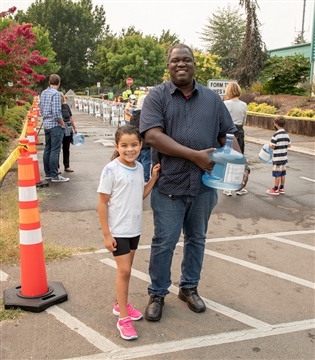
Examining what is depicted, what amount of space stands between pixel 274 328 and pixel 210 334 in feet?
1.75

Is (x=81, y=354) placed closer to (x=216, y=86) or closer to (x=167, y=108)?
(x=167, y=108)

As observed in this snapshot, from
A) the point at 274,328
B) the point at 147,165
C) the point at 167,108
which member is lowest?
the point at 274,328

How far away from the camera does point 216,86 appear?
1255cm

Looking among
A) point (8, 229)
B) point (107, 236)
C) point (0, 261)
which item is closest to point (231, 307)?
point (107, 236)

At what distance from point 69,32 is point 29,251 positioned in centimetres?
8290

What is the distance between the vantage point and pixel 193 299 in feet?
12.1

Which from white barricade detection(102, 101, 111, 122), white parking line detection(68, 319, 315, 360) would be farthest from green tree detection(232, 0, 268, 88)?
white parking line detection(68, 319, 315, 360)

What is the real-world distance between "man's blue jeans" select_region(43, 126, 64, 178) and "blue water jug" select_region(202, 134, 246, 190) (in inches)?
215

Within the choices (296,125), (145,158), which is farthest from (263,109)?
(145,158)

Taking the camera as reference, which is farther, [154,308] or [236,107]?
[236,107]

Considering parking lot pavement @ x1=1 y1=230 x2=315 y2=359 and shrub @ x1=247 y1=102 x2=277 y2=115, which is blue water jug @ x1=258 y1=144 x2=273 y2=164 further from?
shrub @ x1=247 y1=102 x2=277 y2=115

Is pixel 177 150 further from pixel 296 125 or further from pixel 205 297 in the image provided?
pixel 296 125

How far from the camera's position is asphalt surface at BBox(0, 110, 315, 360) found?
10.3ft

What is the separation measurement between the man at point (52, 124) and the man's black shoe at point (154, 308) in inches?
213
